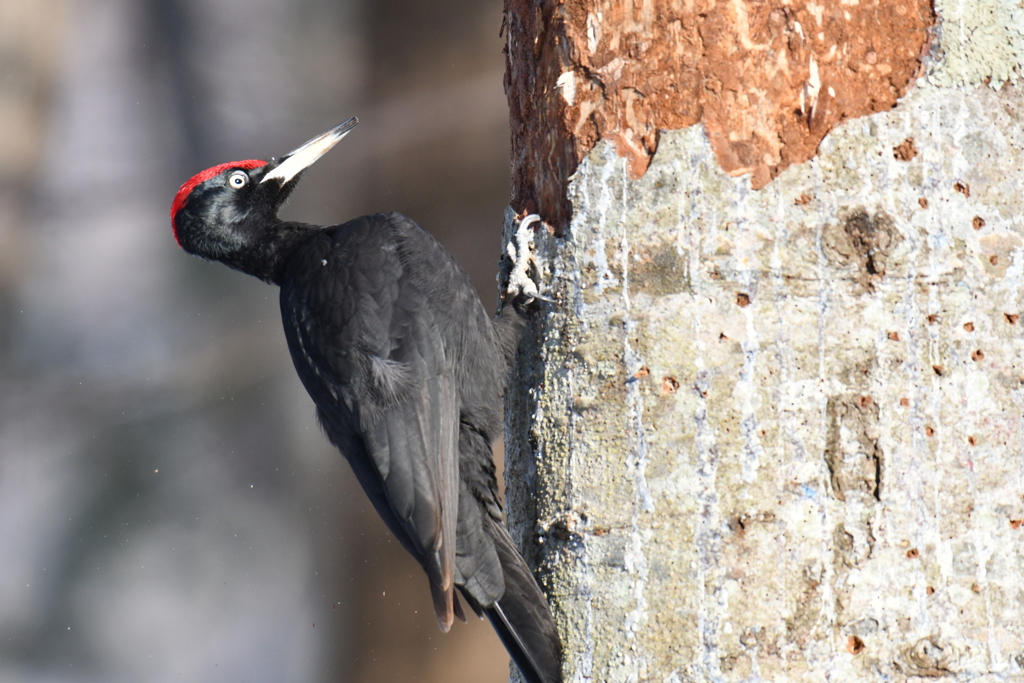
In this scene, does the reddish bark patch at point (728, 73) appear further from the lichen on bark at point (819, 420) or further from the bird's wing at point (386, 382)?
the bird's wing at point (386, 382)

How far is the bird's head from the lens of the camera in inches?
Result: 99.5

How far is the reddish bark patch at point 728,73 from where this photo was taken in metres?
1.53

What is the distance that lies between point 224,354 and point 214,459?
0.58 metres

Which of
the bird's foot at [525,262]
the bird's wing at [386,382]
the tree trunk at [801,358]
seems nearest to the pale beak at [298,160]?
the bird's wing at [386,382]

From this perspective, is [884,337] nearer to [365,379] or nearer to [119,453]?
[365,379]

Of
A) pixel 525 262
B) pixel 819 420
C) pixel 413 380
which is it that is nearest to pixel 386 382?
pixel 413 380

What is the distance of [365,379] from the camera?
82.0 inches

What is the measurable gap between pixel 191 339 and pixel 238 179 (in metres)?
2.65

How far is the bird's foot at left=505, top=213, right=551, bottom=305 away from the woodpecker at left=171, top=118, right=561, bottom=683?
2.5 inches

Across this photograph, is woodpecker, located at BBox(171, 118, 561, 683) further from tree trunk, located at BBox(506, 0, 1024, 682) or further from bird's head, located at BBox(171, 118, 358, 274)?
tree trunk, located at BBox(506, 0, 1024, 682)

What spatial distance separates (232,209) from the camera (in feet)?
8.37

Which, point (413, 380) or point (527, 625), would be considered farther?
point (413, 380)

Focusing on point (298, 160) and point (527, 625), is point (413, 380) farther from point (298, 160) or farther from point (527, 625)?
point (298, 160)

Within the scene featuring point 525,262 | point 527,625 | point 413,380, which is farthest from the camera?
point 413,380
